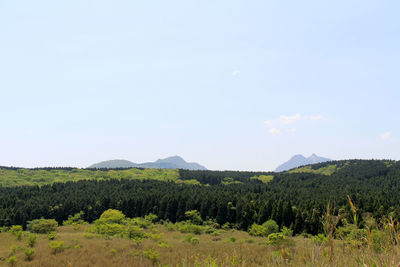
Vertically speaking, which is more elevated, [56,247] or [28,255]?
[56,247]

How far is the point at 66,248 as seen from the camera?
128ft

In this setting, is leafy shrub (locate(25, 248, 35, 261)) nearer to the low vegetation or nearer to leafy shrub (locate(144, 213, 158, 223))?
the low vegetation

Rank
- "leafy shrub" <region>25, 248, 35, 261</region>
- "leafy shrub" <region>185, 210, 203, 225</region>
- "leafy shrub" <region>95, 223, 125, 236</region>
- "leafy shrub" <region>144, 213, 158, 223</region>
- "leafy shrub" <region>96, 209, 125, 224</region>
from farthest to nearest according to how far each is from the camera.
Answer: "leafy shrub" <region>144, 213, 158, 223</region> < "leafy shrub" <region>185, 210, 203, 225</region> < "leafy shrub" <region>96, 209, 125, 224</region> < "leafy shrub" <region>95, 223, 125, 236</region> < "leafy shrub" <region>25, 248, 35, 261</region>

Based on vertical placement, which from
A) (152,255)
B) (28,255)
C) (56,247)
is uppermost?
(152,255)

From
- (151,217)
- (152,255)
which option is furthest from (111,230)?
(152,255)

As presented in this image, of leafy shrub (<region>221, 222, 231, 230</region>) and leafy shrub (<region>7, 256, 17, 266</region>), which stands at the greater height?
leafy shrub (<region>7, 256, 17, 266</region>)

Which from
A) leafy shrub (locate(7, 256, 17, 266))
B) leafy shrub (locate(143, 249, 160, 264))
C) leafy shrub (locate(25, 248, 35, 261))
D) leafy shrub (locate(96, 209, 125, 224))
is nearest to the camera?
leafy shrub (locate(7, 256, 17, 266))

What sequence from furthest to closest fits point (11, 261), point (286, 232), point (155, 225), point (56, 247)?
point (155, 225) < point (286, 232) < point (56, 247) < point (11, 261)

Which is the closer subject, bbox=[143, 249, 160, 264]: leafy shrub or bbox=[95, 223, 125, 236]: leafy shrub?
bbox=[143, 249, 160, 264]: leafy shrub

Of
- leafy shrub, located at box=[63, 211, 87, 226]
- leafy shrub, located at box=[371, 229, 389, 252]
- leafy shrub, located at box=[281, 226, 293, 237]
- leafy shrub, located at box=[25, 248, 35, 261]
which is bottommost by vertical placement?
leafy shrub, located at box=[63, 211, 87, 226]

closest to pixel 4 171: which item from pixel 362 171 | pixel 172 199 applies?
pixel 172 199

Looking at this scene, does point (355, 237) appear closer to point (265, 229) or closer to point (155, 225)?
point (265, 229)

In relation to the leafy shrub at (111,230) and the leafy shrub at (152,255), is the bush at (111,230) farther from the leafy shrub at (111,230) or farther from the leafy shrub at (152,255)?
the leafy shrub at (152,255)

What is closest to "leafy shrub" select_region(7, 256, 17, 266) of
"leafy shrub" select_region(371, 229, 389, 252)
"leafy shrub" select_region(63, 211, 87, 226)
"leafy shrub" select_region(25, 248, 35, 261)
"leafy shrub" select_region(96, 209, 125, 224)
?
"leafy shrub" select_region(25, 248, 35, 261)
